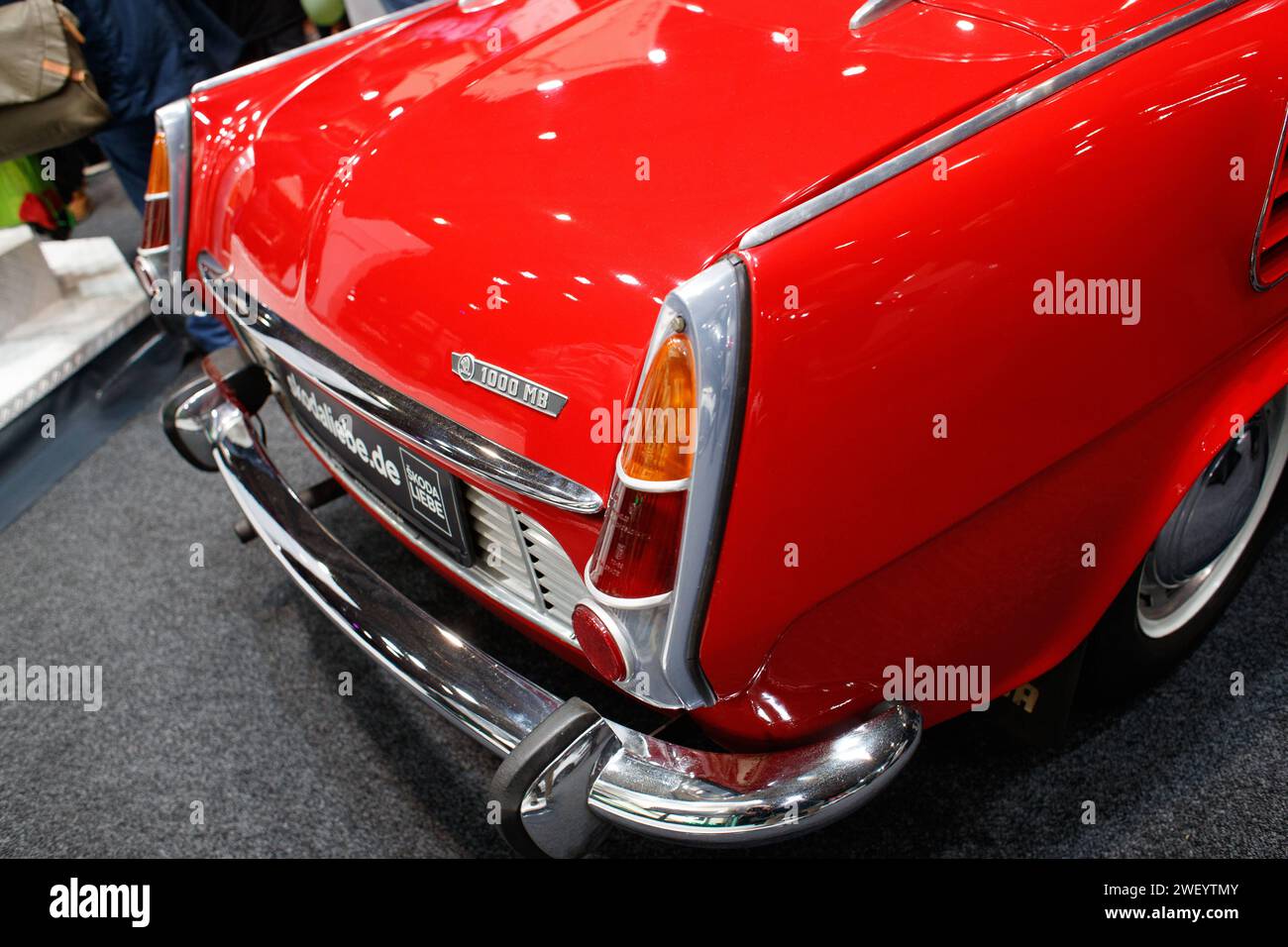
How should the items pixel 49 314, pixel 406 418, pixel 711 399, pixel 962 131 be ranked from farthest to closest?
pixel 49 314 → pixel 406 418 → pixel 962 131 → pixel 711 399

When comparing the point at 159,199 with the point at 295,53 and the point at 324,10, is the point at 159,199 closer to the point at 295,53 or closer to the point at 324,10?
the point at 295,53

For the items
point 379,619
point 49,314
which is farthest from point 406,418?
point 49,314

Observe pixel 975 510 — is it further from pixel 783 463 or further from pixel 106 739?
pixel 106 739

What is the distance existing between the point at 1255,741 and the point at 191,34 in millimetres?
3428

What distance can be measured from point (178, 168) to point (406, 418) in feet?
3.05

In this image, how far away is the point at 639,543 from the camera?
107cm

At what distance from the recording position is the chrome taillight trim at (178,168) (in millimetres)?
1853

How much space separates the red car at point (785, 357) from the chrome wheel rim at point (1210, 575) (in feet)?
0.26

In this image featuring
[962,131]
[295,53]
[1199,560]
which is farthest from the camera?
[295,53]

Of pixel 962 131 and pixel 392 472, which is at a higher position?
pixel 962 131

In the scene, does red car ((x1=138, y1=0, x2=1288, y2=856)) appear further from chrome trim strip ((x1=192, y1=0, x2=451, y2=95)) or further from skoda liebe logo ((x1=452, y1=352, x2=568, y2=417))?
chrome trim strip ((x1=192, y1=0, x2=451, y2=95))

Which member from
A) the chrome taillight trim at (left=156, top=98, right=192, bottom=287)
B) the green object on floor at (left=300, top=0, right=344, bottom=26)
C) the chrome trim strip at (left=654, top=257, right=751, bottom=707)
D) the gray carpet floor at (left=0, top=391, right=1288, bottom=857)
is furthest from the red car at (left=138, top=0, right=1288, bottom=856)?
the green object on floor at (left=300, top=0, right=344, bottom=26)

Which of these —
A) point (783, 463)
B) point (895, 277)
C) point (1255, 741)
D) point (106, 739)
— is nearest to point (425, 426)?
point (783, 463)

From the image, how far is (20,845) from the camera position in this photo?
181 cm
